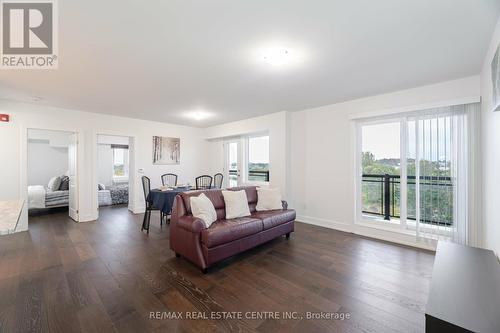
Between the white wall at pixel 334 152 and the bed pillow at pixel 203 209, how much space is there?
2526mm

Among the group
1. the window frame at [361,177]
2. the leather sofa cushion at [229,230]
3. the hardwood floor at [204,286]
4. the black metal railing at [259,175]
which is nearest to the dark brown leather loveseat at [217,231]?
the leather sofa cushion at [229,230]

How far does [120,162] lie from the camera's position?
28.5ft

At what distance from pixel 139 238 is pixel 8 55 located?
114 inches

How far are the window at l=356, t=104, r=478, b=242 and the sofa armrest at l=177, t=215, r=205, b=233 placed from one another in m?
3.06

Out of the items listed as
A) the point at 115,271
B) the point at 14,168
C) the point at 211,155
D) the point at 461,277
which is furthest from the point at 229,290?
the point at 211,155

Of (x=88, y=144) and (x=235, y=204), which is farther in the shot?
(x=88, y=144)

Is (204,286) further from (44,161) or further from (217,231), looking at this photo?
(44,161)

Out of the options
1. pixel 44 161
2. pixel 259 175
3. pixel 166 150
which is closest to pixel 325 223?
pixel 259 175

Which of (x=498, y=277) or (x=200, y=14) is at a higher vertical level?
(x=200, y=14)

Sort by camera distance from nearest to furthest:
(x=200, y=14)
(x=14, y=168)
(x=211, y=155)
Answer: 1. (x=200, y=14)
2. (x=14, y=168)
3. (x=211, y=155)

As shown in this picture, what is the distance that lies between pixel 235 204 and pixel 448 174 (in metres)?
3.14

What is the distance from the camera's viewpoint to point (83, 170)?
15.7 ft

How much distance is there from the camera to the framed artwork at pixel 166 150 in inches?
235

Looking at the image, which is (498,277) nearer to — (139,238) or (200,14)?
(200,14)
